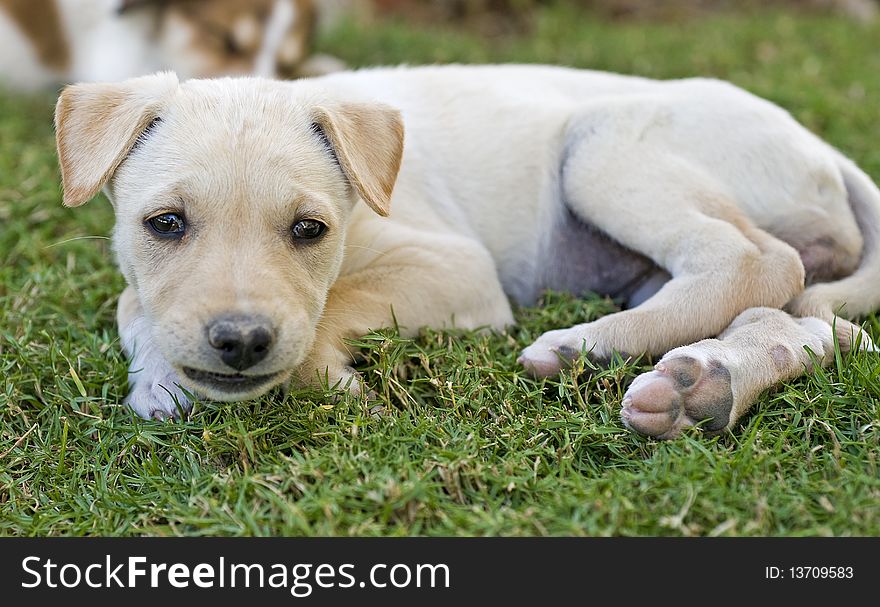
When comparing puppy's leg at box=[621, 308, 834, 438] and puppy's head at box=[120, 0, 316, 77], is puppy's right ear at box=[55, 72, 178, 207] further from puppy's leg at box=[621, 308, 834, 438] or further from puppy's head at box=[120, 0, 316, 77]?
puppy's head at box=[120, 0, 316, 77]

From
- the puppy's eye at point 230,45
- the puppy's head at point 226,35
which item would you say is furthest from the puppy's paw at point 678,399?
the puppy's eye at point 230,45

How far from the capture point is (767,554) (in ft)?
9.71

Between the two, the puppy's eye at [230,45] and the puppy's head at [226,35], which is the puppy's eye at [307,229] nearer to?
the puppy's head at [226,35]

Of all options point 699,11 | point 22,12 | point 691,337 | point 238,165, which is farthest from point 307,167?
point 699,11

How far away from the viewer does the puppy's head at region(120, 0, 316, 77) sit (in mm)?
7703

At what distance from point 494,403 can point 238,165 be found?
4.44 feet

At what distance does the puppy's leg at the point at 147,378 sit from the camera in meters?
3.79

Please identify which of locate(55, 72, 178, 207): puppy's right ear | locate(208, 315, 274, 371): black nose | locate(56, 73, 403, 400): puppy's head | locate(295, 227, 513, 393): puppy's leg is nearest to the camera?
locate(208, 315, 274, 371): black nose

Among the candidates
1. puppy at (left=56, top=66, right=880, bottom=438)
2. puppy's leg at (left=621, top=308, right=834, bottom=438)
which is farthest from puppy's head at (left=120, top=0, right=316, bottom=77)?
puppy's leg at (left=621, top=308, right=834, bottom=438)

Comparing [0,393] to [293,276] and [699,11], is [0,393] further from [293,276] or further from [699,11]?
[699,11]

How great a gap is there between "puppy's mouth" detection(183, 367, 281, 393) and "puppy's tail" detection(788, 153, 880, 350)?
2.38m

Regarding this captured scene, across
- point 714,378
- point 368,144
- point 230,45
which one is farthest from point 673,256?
point 230,45

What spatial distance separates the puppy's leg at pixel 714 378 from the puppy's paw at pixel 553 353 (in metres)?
0.41

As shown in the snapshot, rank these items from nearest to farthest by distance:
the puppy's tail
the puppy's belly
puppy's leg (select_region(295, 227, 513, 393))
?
puppy's leg (select_region(295, 227, 513, 393))
the puppy's tail
the puppy's belly
